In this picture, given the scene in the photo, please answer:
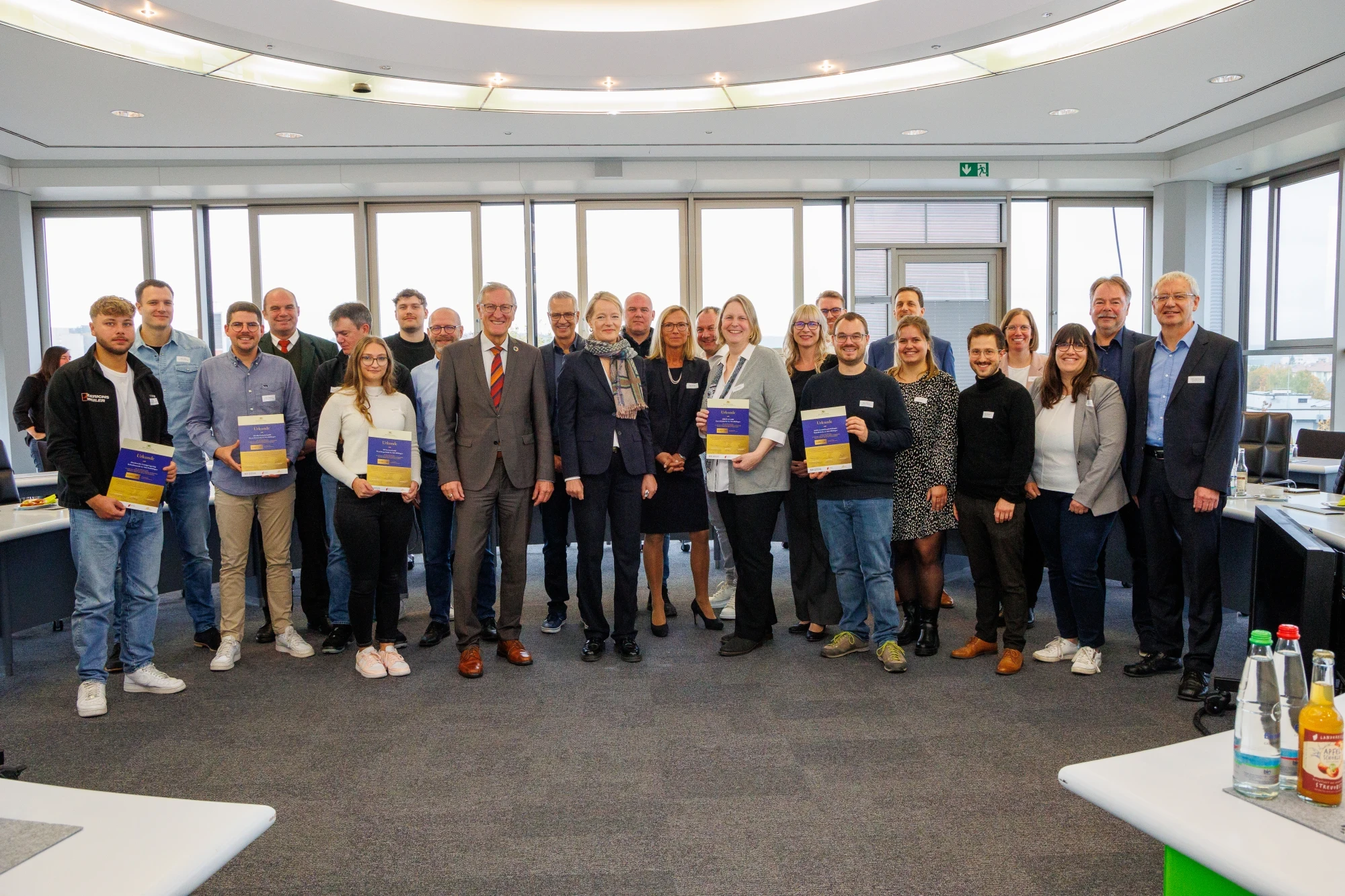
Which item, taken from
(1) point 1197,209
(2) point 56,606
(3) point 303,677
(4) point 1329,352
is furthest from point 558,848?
(1) point 1197,209

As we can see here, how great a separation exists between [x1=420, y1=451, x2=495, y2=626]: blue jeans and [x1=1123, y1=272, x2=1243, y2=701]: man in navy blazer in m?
3.01

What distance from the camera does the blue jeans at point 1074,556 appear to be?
367 cm

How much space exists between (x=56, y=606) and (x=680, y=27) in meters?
4.48

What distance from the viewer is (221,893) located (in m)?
2.16

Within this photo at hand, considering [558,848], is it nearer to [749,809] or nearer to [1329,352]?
[749,809]

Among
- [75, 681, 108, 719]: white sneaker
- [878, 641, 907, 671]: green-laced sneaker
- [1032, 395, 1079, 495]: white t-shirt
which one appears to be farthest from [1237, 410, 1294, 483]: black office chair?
[75, 681, 108, 719]: white sneaker

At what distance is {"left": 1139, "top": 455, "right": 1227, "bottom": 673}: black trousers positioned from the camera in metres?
3.38

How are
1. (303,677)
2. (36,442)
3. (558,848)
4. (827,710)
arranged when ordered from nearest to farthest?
(558,848)
(827,710)
(303,677)
(36,442)

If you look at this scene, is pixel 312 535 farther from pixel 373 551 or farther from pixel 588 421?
pixel 588 421

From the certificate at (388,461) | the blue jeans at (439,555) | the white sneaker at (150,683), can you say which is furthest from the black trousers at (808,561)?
the white sneaker at (150,683)

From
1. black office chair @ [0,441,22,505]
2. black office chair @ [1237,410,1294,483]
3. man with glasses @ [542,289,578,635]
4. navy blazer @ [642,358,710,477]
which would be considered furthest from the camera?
black office chair @ [1237,410,1294,483]

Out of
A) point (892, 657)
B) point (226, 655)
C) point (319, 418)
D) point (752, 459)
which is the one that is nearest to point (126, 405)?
point (319, 418)

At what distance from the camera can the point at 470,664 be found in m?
3.82

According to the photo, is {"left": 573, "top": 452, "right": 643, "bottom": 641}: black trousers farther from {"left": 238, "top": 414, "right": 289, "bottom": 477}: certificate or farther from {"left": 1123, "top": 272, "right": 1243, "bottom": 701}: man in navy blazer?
{"left": 1123, "top": 272, "right": 1243, "bottom": 701}: man in navy blazer
